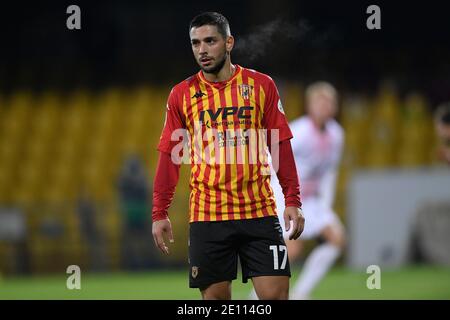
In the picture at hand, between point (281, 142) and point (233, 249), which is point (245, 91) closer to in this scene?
point (281, 142)

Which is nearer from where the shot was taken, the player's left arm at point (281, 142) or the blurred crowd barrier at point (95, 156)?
the player's left arm at point (281, 142)

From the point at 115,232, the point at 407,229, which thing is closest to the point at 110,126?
the point at 115,232

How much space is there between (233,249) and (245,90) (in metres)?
0.83

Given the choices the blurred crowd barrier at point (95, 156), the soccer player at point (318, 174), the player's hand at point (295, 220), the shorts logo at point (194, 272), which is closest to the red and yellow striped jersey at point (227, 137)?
the player's hand at point (295, 220)

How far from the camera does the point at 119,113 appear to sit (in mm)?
15141

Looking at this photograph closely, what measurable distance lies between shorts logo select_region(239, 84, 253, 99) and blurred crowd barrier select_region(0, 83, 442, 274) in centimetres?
750

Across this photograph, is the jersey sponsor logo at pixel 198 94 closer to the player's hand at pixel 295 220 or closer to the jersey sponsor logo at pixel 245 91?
the jersey sponsor logo at pixel 245 91

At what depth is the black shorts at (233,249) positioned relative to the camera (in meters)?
4.89

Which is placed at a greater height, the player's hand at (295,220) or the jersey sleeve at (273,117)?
the jersey sleeve at (273,117)
